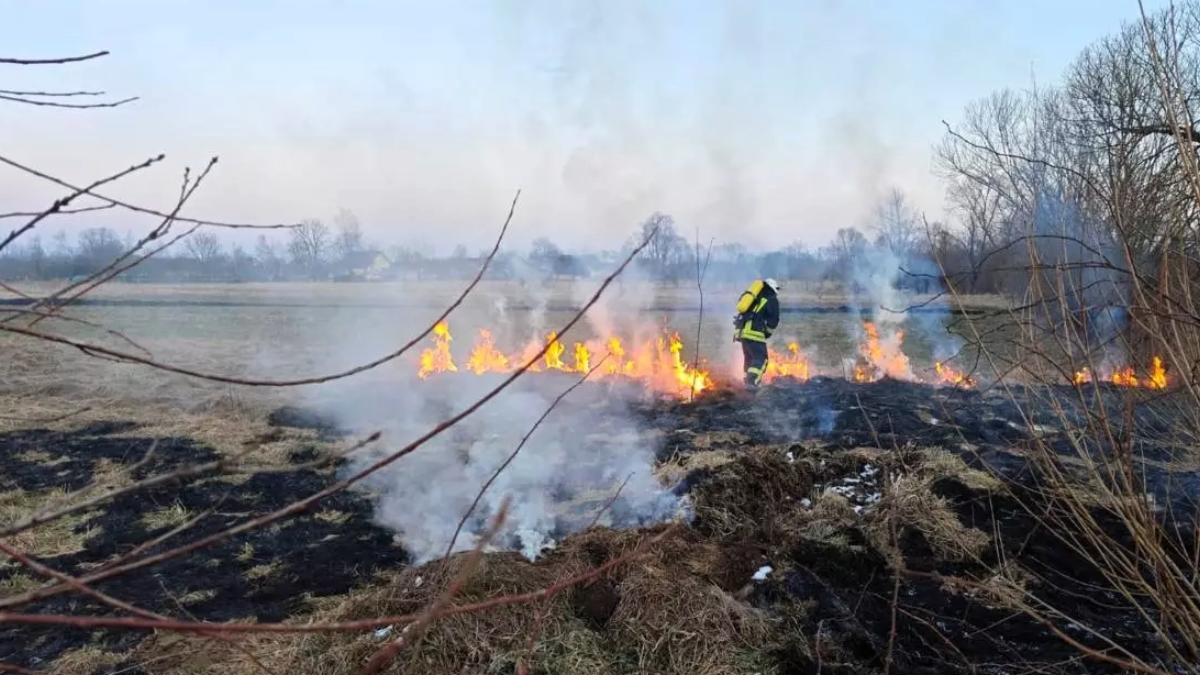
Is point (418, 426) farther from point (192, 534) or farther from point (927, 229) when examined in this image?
point (927, 229)

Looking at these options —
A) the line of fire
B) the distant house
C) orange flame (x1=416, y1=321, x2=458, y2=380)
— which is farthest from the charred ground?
the distant house

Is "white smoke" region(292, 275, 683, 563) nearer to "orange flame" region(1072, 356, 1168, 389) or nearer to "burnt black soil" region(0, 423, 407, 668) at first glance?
"burnt black soil" region(0, 423, 407, 668)

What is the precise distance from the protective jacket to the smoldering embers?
3027mm

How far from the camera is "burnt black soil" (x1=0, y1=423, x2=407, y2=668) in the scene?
16.4ft

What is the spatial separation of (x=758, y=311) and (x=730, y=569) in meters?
7.89

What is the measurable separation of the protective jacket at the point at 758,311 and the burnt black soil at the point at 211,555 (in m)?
7.74

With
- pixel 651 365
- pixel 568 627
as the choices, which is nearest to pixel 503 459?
pixel 568 627

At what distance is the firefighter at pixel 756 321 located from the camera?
1242 centimetres

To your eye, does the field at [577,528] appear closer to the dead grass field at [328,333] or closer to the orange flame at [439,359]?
the dead grass field at [328,333]

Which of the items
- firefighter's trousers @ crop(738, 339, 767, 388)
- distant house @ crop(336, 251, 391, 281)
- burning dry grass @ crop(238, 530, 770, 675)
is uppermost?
distant house @ crop(336, 251, 391, 281)

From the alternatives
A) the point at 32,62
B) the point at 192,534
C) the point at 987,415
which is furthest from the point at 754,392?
the point at 32,62

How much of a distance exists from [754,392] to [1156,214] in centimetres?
1015

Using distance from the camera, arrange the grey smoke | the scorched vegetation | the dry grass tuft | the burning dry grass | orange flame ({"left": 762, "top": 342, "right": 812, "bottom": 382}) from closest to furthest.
Result: the scorched vegetation
the burning dry grass
the dry grass tuft
the grey smoke
orange flame ({"left": 762, "top": 342, "right": 812, "bottom": 382})

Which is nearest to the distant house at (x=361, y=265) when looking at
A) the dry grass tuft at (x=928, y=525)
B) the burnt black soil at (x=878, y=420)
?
the burnt black soil at (x=878, y=420)
